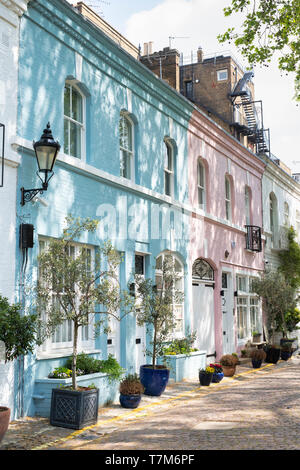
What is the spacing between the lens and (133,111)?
12977 mm

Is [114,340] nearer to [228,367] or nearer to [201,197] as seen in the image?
[228,367]

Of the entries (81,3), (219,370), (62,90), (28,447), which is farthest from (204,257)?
(28,447)

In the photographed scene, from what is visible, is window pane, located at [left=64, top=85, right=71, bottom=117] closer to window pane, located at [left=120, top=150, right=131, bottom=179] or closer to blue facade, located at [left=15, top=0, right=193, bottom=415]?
A: blue facade, located at [left=15, top=0, right=193, bottom=415]

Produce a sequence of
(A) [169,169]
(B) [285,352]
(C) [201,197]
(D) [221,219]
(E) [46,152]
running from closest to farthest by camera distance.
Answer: (E) [46,152] < (A) [169,169] < (C) [201,197] < (D) [221,219] < (B) [285,352]

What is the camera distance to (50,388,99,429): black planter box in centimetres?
784

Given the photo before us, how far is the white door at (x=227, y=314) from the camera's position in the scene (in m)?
17.5

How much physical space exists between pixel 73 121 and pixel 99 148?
863 millimetres

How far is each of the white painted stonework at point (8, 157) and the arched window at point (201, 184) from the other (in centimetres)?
868

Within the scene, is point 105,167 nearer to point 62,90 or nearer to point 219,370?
point 62,90

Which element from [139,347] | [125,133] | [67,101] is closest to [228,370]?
[139,347]

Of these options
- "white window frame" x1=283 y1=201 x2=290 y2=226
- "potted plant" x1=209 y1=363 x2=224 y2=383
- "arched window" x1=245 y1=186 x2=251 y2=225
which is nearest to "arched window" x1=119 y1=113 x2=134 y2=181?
"potted plant" x1=209 y1=363 x2=224 y2=383

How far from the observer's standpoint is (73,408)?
7.87 m
